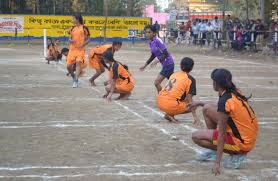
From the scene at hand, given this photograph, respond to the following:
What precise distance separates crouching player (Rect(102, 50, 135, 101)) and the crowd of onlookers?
16053 millimetres

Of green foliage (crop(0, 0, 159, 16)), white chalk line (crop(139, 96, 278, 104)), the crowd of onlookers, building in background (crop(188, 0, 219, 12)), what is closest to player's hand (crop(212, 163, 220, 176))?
white chalk line (crop(139, 96, 278, 104))

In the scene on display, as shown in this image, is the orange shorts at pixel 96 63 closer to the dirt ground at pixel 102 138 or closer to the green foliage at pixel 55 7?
the dirt ground at pixel 102 138

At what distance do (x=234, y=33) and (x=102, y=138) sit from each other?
23.7m

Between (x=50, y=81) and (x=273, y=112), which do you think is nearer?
(x=273, y=112)

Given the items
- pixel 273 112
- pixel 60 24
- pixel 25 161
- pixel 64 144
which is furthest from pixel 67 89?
pixel 60 24

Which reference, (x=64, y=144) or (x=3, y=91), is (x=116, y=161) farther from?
(x=3, y=91)

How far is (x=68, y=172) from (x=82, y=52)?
27.1 feet

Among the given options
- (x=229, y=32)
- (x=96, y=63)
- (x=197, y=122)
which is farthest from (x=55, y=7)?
(x=197, y=122)

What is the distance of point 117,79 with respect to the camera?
12.0 metres

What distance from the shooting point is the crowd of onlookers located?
28.3 metres

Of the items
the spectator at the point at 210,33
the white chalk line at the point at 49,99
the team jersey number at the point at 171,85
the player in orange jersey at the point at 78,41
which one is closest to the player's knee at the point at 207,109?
the team jersey number at the point at 171,85

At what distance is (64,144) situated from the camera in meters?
7.61

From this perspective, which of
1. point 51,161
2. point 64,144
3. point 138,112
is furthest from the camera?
point 138,112

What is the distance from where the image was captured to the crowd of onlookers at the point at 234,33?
2828cm
